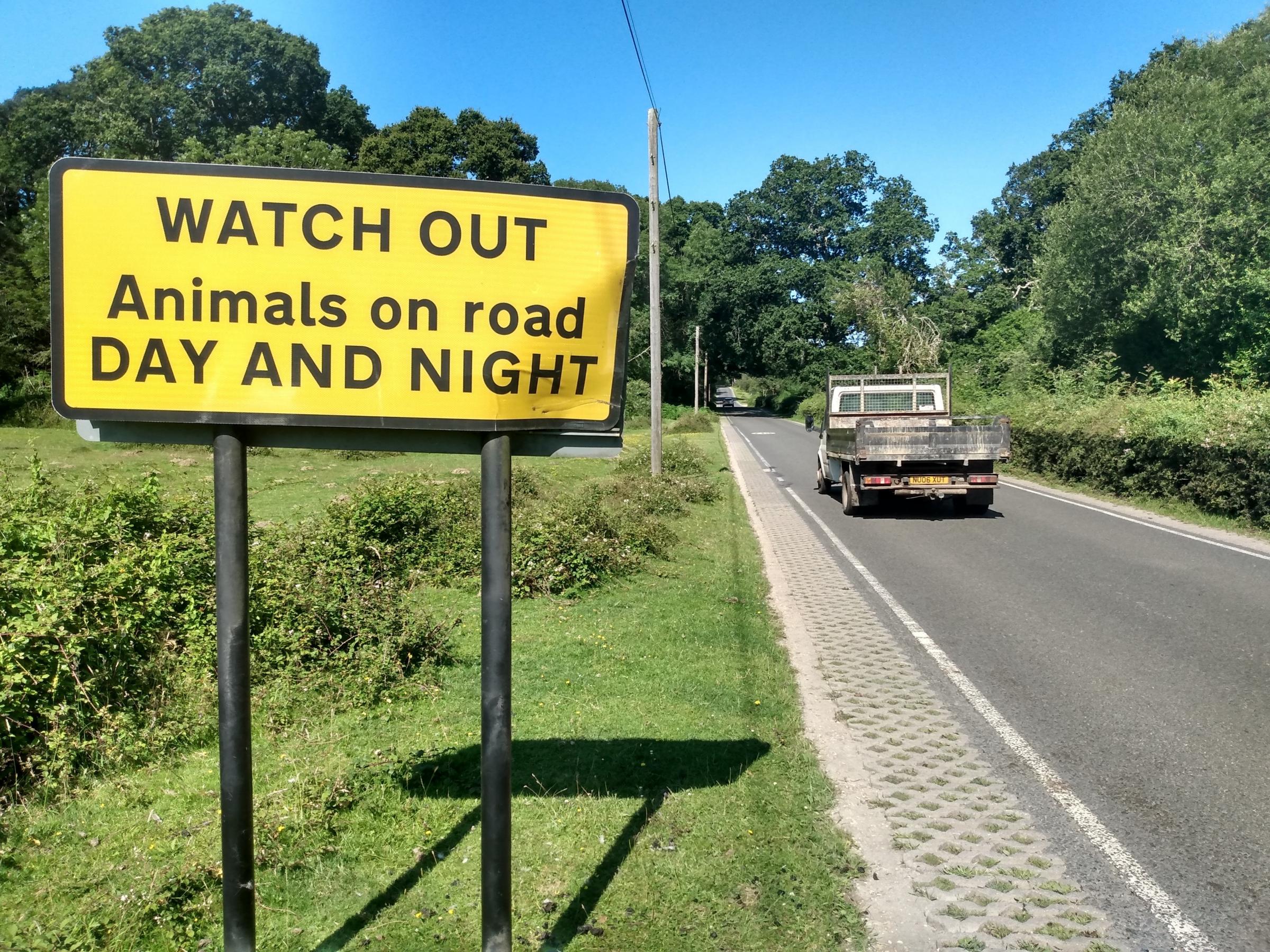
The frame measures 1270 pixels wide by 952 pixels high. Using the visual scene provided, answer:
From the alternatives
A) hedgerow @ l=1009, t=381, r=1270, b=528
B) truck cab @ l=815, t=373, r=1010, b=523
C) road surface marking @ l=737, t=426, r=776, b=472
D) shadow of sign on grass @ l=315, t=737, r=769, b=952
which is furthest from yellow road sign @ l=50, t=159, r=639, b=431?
road surface marking @ l=737, t=426, r=776, b=472

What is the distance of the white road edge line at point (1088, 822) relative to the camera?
367 cm

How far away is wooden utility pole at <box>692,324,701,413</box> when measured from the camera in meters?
65.8

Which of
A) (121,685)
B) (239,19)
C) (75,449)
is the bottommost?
(121,685)

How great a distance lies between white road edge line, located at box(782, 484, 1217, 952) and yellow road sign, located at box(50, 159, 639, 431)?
9.71 feet

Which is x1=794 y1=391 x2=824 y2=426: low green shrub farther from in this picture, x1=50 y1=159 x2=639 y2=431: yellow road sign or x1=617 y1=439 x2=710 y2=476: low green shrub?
x1=50 y1=159 x2=639 y2=431: yellow road sign

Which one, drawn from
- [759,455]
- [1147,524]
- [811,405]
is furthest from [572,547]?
[811,405]

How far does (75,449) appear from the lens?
21484 millimetres

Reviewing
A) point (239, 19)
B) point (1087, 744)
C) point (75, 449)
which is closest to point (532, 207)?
point (1087, 744)

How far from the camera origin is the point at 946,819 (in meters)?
4.63

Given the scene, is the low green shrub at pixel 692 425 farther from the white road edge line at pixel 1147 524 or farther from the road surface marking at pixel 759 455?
the white road edge line at pixel 1147 524

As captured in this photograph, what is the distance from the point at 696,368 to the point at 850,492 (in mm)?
49518

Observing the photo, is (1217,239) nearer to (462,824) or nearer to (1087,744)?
(1087,744)

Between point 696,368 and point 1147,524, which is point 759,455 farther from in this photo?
point 696,368

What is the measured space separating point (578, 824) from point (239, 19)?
75439 millimetres
